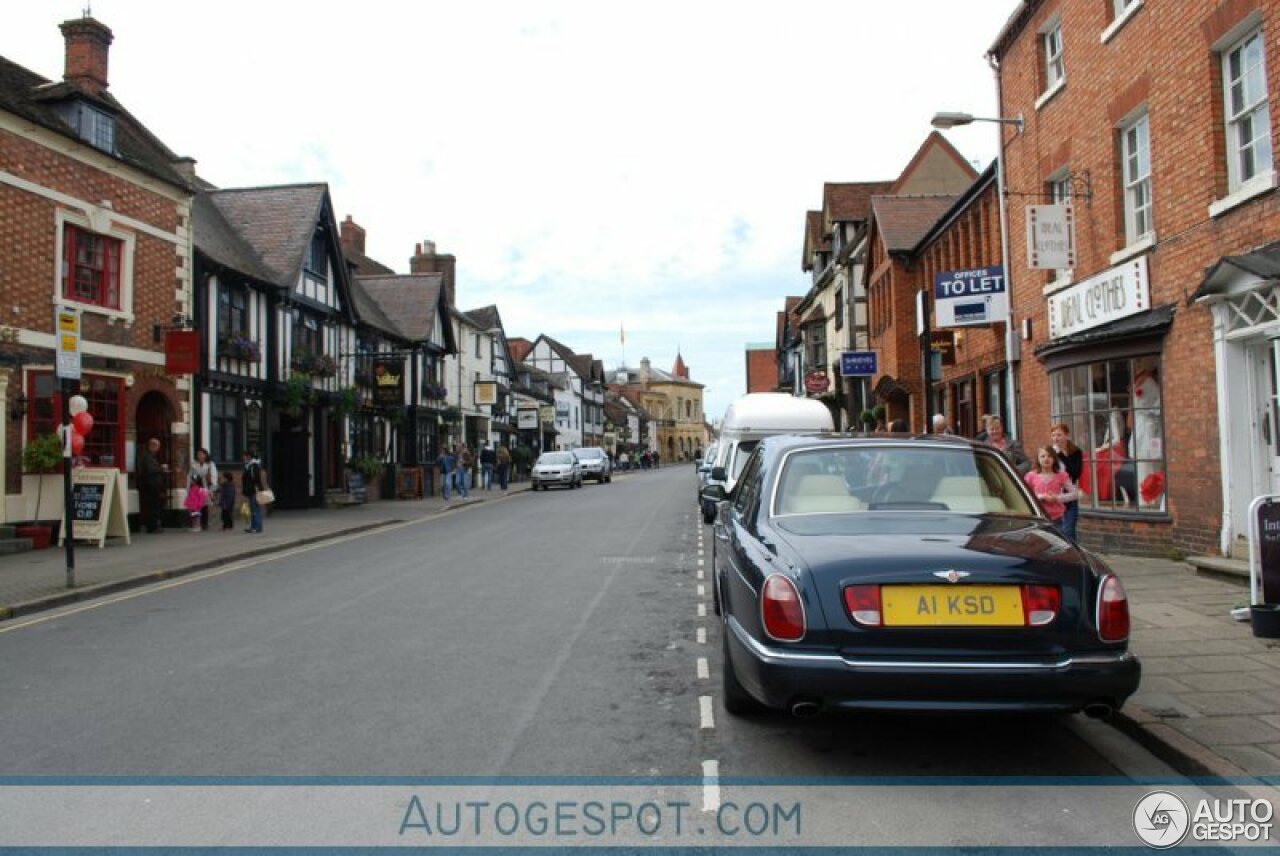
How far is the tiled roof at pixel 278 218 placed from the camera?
80.8 feet

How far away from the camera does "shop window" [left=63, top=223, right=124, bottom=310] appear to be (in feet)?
53.9

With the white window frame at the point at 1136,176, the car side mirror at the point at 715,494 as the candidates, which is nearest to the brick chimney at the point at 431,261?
the white window frame at the point at 1136,176

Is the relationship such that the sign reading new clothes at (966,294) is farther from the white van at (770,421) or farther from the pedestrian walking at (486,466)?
the pedestrian walking at (486,466)

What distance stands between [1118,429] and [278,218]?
21937mm

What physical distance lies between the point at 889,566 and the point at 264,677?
14.2 feet

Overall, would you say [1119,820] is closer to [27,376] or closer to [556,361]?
[27,376]

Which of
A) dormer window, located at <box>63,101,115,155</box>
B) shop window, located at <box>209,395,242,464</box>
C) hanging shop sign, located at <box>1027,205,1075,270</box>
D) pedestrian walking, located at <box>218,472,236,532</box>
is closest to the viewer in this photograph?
hanging shop sign, located at <box>1027,205,1075,270</box>

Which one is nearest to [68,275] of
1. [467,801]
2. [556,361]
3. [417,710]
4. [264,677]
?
[264,677]

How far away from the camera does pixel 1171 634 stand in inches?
274

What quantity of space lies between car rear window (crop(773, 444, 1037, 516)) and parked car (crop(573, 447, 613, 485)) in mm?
36744

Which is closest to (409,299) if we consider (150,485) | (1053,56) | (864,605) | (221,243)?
(221,243)

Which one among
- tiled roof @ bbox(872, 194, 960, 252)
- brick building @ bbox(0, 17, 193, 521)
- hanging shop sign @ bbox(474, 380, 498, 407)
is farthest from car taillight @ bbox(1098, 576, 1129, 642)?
hanging shop sign @ bbox(474, 380, 498, 407)

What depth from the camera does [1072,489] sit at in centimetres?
901

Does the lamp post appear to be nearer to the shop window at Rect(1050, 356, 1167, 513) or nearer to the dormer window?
the shop window at Rect(1050, 356, 1167, 513)
